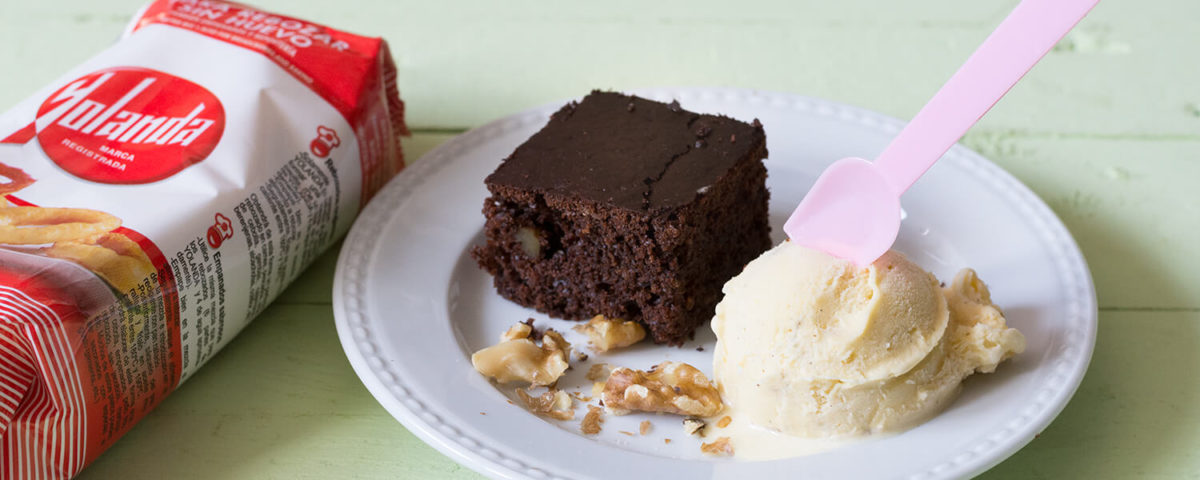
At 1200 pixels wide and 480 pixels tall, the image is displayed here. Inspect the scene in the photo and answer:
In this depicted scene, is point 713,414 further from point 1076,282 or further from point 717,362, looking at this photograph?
point 1076,282

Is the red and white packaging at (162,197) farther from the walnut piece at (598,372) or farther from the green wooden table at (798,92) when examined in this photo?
the walnut piece at (598,372)

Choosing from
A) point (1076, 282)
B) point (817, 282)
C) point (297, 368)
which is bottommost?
point (297, 368)

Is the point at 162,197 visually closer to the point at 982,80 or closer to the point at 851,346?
the point at 851,346

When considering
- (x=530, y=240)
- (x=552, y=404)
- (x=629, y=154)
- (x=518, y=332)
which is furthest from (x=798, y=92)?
(x=552, y=404)

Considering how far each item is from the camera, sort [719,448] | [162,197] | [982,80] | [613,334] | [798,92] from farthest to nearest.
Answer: [798,92], [613,334], [162,197], [719,448], [982,80]

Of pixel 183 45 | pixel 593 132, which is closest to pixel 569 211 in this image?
pixel 593 132

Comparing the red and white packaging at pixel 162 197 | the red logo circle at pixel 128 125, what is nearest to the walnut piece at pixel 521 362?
the red and white packaging at pixel 162 197
